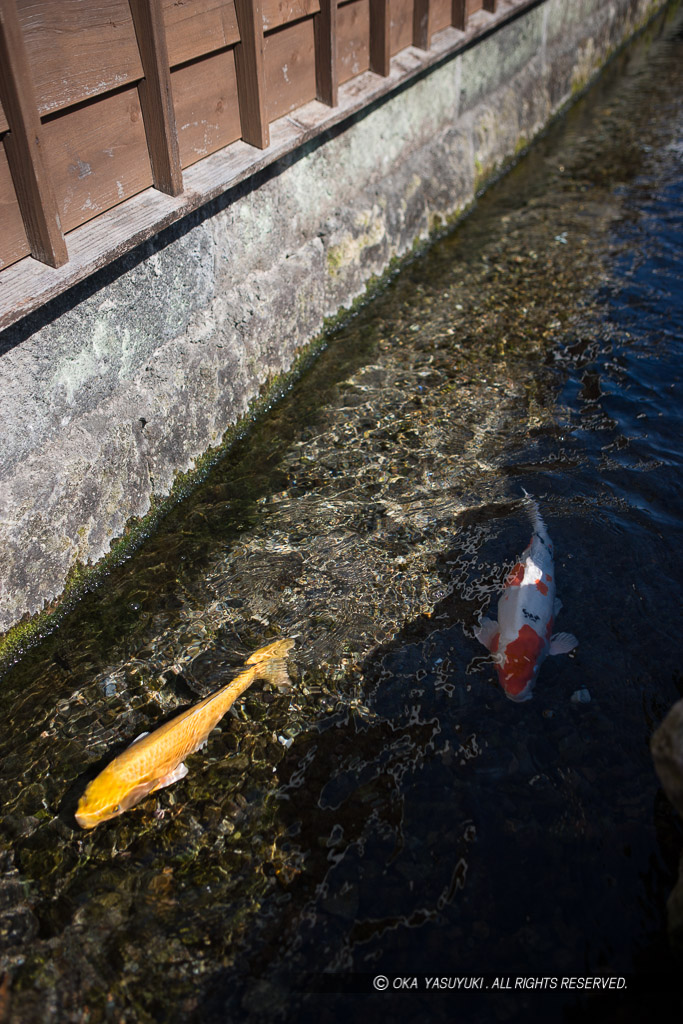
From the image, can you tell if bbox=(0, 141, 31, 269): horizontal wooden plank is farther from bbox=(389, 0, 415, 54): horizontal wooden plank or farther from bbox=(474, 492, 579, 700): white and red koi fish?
bbox=(389, 0, 415, 54): horizontal wooden plank

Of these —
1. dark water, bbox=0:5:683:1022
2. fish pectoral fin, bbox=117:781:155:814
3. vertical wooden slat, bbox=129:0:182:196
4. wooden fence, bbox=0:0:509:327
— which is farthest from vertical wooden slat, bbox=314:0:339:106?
fish pectoral fin, bbox=117:781:155:814

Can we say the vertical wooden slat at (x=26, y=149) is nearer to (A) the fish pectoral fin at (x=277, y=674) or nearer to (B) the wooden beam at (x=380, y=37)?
(A) the fish pectoral fin at (x=277, y=674)

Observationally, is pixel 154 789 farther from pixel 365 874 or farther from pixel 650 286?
pixel 650 286

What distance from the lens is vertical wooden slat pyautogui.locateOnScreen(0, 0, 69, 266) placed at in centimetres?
331

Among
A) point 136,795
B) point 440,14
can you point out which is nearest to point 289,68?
point 440,14

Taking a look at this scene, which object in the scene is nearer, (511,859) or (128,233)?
(511,859)

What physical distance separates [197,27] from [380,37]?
8.76ft

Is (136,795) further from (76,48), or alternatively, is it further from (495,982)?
(76,48)

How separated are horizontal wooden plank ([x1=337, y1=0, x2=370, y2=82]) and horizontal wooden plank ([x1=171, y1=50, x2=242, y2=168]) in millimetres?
1688

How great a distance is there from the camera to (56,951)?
9.83 feet

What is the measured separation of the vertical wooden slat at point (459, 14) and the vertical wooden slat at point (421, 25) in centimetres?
88

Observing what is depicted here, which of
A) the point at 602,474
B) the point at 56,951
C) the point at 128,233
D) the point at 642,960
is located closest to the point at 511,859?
the point at 642,960

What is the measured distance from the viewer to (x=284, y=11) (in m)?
5.34

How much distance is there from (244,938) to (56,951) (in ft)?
2.44
